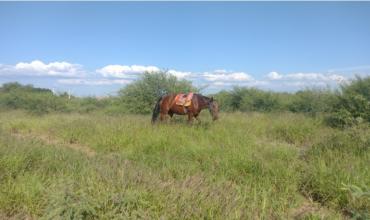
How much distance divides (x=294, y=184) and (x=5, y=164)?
13.3 ft

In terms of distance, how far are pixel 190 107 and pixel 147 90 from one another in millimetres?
7012

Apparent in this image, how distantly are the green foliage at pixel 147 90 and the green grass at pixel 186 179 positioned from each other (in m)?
8.91

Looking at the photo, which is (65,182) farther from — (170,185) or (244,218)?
(244,218)

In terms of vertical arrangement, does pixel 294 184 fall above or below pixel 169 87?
below

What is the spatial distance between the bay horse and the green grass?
7.47ft

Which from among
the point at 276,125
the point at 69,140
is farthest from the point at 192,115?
the point at 69,140

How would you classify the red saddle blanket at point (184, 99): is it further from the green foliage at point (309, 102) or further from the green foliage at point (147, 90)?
the green foliage at point (309, 102)

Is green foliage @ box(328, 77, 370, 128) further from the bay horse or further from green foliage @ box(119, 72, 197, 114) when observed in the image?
green foliage @ box(119, 72, 197, 114)

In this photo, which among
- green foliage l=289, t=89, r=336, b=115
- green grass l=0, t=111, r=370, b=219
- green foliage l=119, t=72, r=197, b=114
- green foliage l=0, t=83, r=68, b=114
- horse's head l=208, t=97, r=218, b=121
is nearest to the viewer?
green grass l=0, t=111, r=370, b=219

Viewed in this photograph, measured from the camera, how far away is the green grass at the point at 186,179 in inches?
138

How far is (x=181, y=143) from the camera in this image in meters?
8.14

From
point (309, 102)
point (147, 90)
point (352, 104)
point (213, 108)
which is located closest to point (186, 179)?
point (213, 108)

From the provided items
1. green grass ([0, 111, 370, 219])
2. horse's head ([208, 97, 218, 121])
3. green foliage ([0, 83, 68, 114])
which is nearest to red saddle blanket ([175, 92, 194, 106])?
horse's head ([208, 97, 218, 121])

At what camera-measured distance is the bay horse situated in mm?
11211
